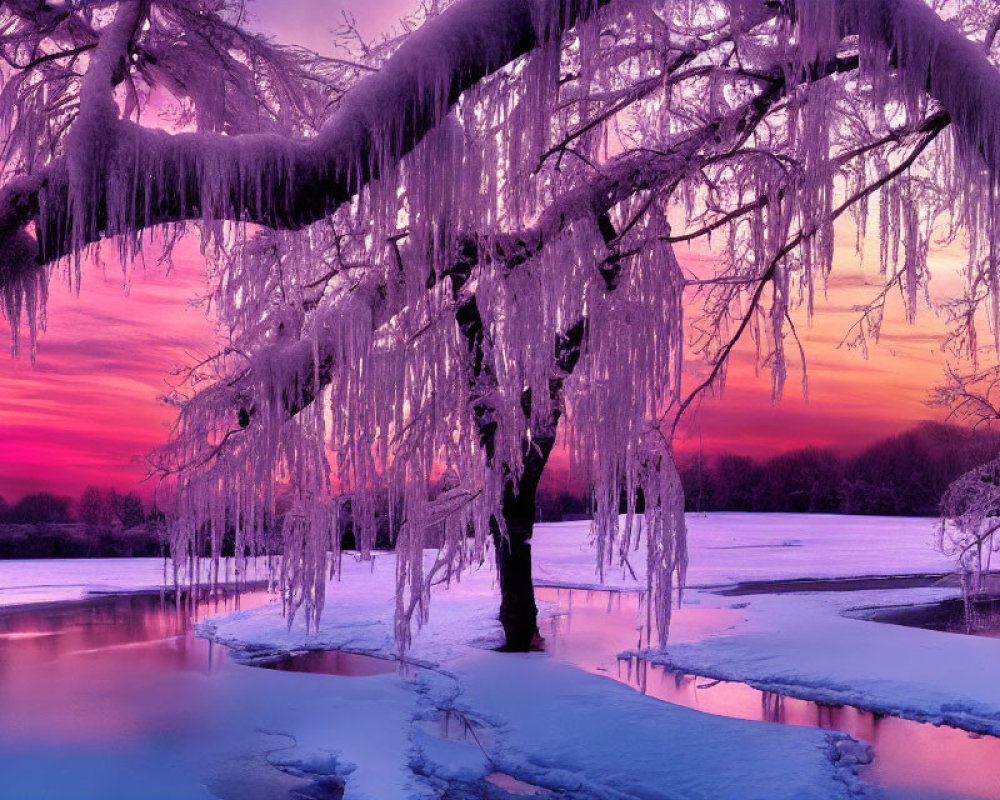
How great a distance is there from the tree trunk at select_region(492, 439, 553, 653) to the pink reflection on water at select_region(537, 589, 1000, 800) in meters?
0.41

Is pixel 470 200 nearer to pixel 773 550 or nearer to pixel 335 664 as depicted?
pixel 335 664

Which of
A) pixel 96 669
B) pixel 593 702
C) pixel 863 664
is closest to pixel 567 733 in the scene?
pixel 593 702

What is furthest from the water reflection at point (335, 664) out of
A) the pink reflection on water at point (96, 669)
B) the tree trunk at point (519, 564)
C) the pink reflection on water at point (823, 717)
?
the pink reflection on water at point (823, 717)

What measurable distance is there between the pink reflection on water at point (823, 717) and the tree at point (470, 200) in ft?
6.95

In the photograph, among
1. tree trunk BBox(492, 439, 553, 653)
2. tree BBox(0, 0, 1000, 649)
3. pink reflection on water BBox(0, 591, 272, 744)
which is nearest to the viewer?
tree BBox(0, 0, 1000, 649)

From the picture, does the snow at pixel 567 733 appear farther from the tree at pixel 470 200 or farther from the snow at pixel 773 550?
the snow at pixel 773 550

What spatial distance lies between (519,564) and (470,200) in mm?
6471

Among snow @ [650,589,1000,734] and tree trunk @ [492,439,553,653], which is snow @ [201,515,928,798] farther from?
snow @ [650,589,1000,734]

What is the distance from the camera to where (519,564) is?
32.3 ft

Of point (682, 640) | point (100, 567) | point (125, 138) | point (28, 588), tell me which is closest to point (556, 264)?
point (125, 138)

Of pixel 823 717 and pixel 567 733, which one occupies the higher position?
pixel 567 733

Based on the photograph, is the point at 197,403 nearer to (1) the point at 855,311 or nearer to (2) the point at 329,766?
(2) the point at 329,766

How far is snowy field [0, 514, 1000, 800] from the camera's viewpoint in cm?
551

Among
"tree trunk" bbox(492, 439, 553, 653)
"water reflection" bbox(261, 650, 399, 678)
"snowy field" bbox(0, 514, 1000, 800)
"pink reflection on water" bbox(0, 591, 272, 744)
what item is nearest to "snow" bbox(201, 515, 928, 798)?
"snowy field" bbox(0, 514, 1000, 800)
